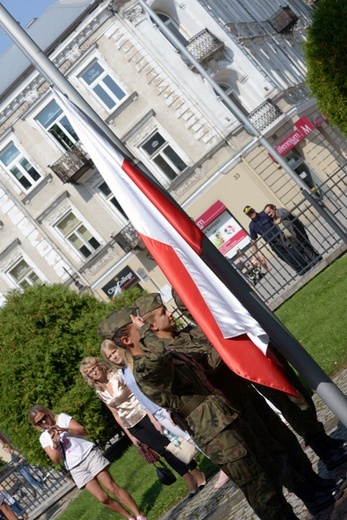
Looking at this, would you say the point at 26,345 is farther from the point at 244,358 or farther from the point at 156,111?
the point at 156,111

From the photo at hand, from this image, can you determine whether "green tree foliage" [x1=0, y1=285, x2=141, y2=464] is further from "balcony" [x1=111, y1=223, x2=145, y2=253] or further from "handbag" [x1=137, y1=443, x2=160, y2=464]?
"balcony" [x1=111, y1=223, x2=145, y2=253]

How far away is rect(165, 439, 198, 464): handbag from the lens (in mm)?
10765

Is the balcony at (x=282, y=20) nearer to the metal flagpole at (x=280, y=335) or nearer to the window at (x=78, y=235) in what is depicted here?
the window at (x=78, y=235)

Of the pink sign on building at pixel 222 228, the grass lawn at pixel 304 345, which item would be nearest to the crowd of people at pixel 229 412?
the grass lawn at pixel 304 345

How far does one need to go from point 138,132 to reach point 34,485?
969 inches

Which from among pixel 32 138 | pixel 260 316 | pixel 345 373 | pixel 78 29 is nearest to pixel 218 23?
pixel 78 29

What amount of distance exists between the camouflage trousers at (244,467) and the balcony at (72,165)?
34.6 meters

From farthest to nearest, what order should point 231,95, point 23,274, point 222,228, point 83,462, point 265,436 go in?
point 23,274
point 231,95
point 222,228
point 83,462
point 265,436

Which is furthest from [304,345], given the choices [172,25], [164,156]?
[172,25]

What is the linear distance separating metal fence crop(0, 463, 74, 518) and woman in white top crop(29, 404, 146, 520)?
776cm

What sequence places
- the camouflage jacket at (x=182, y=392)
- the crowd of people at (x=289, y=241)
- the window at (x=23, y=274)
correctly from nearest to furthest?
the camouflage jacket at (x=182, y=392) → the crowd of people at (x=289, y=241) → the window at (x=23, y=274)

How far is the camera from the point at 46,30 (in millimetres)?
42562

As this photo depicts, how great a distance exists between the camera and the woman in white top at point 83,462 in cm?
1049

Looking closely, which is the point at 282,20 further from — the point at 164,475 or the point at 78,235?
the point at 164,475
